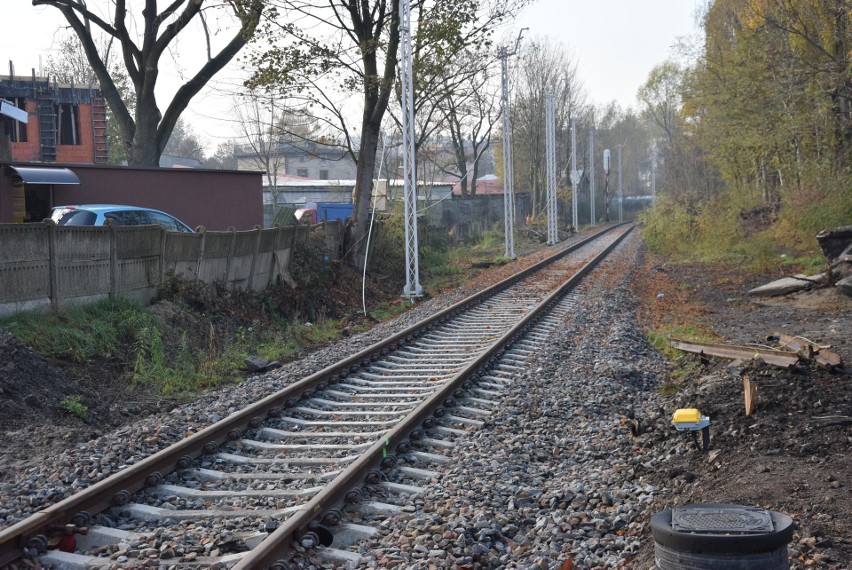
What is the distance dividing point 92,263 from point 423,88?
16.3 metres

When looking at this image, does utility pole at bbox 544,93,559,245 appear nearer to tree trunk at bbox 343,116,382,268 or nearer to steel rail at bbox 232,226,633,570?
tree trunk at bbox 343,116,382,268

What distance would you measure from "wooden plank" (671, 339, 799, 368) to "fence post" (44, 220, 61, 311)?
8.38 m

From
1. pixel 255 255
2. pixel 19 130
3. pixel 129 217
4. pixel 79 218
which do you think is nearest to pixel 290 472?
pixel 255 255

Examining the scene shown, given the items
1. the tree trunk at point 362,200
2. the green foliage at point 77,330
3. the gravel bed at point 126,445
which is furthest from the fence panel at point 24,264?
the tree trunk at point 362,200

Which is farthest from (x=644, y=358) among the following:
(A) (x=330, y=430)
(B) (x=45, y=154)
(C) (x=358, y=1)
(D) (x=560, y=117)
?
(D) (x=560, y=117)

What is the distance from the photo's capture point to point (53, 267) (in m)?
11.8

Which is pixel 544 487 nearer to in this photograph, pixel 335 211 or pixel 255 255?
pixel 255 255

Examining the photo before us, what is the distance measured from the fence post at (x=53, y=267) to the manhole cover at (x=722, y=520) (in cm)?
982

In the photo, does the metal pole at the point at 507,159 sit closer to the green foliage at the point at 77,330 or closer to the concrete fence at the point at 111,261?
the concrete fence at the point at 111,261

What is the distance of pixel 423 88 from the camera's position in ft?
88.3

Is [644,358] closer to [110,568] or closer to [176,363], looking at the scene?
[176,363]

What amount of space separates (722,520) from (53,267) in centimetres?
1012

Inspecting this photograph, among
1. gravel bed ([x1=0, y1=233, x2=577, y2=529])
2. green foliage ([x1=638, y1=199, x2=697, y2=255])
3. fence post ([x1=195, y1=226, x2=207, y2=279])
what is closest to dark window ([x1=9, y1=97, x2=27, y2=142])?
fence post ([x1=195, y1=226, x2=207, y2=279])

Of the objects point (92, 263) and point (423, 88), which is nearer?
point (92, 263)
